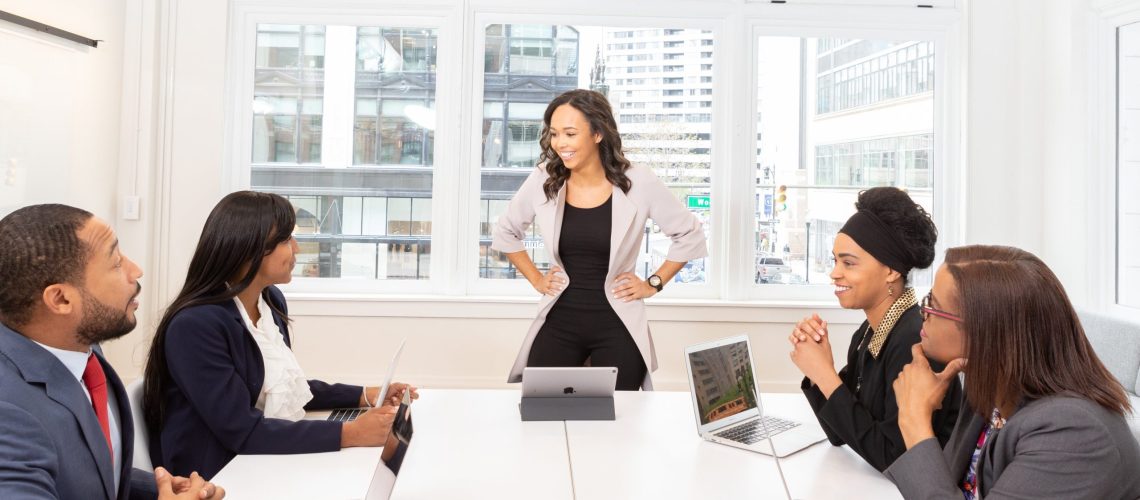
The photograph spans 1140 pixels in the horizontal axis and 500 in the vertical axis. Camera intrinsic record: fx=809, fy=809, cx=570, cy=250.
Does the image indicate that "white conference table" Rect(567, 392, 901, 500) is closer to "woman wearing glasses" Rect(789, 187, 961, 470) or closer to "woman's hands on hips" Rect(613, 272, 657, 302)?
"woman wearing glasses" Rect(789, 187, 961, 470)

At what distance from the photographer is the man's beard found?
50.6 inches

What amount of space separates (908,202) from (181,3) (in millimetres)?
3542

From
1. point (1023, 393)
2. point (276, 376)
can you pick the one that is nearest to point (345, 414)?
point (276, 376)

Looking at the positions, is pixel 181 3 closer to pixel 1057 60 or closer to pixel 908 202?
pixel 908 202

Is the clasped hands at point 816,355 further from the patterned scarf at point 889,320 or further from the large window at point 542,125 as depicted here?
the large window at point 542,125

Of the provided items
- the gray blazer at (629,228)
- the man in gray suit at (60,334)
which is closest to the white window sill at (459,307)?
the gray blazer at (629,228)

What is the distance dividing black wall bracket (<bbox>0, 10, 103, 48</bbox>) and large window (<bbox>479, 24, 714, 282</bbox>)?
1.80m

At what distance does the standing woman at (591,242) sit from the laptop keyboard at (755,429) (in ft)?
2.44

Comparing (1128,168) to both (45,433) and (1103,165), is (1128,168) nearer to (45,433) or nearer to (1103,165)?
(1103,165)

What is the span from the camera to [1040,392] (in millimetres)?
1324

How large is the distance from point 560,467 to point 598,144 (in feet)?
4.87

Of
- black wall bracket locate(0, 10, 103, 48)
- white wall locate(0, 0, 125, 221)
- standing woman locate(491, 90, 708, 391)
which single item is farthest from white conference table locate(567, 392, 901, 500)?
black wall bracket locate(0, 10, 103, 48)

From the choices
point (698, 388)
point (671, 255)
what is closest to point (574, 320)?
point (671, 255)

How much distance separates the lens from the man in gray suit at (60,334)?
118 cm
